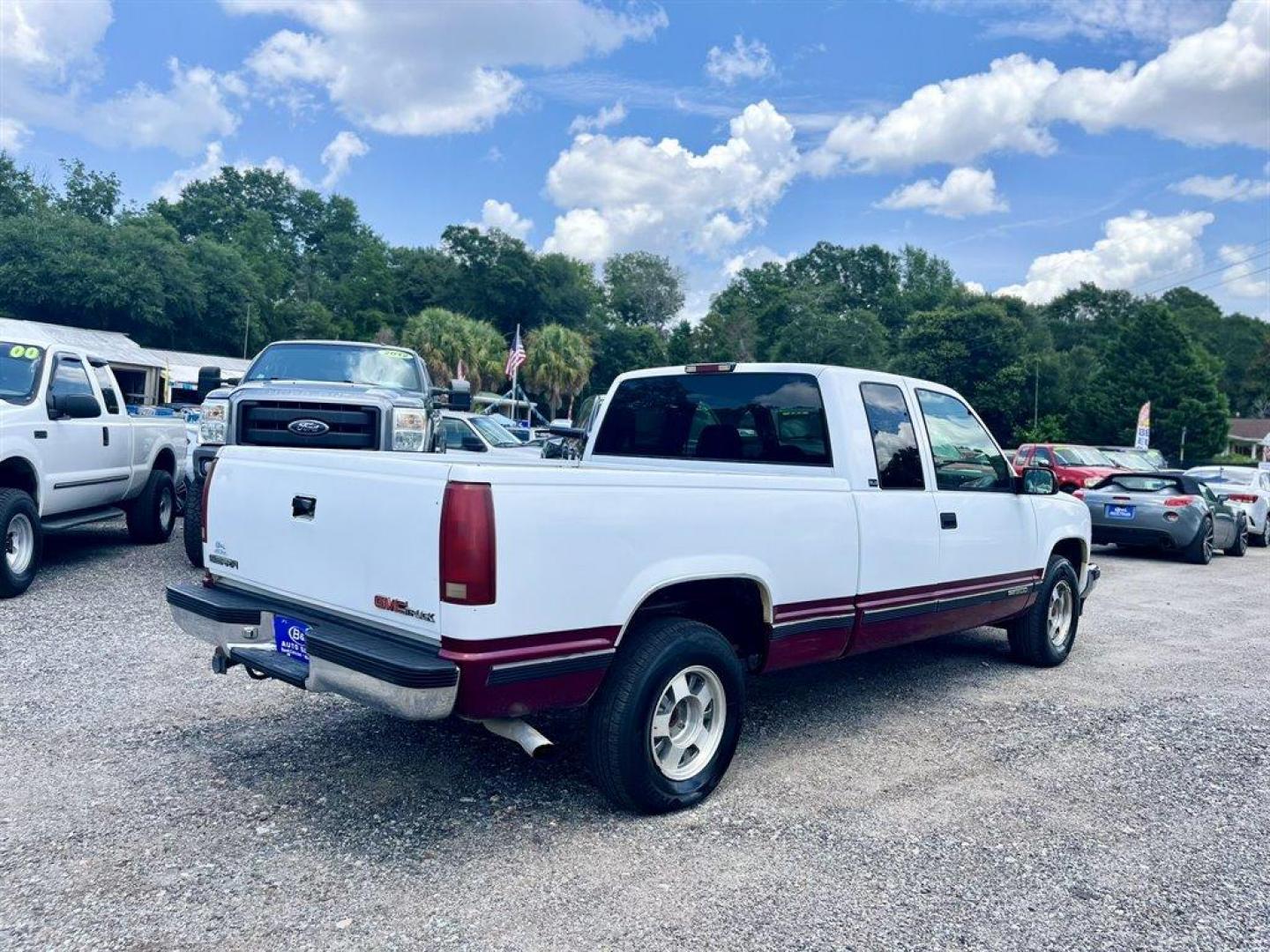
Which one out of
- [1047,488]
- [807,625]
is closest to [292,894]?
[807,625]

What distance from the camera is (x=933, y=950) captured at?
304 centimetres

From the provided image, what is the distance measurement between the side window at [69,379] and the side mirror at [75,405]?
0.12ft

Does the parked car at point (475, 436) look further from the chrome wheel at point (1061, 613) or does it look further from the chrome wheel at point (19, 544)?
the chrome wheel at point (1061, 613)

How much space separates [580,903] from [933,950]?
1.19 m

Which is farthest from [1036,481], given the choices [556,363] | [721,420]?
[556,363]

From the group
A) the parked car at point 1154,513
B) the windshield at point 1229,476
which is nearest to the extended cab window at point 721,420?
the parked car at point 1154,513

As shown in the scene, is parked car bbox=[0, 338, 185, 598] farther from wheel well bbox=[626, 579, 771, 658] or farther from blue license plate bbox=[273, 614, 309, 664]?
wheel well bbox=[626, 579, 771, 658]

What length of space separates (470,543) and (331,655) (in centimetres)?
79

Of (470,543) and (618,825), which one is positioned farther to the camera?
(618,825)

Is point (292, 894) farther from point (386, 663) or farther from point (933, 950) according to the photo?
point (933, 950)

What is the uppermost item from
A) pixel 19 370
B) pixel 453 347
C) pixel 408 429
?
pixel 453 347

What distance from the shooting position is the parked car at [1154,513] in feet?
46.6

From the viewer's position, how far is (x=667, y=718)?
3.97 m

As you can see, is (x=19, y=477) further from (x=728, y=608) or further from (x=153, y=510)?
(x=728, y=608)
